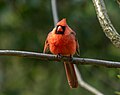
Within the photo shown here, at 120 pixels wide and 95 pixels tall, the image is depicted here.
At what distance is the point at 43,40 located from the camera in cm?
595

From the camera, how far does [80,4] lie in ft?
18.5

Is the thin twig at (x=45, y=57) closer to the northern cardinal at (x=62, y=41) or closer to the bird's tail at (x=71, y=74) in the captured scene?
the northern cardinal at (x=62, y=41)

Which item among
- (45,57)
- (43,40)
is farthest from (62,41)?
(43,40)

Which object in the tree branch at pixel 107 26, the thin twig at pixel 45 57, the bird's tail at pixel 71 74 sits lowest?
the bird's tail at pixel 71 74

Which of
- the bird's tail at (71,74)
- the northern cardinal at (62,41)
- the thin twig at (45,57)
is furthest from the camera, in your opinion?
the bird's tail at (71,74)

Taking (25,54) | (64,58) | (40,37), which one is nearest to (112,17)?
(40,37)

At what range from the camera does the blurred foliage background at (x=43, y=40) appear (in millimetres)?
5758

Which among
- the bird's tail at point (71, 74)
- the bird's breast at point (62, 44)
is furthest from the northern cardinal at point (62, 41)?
the bird's tail at point (71, 74)

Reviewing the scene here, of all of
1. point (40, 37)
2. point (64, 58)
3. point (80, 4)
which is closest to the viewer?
point (64, 58)

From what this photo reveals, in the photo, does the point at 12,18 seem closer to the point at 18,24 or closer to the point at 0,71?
the point at 18,24

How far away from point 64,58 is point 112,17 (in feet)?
8.14

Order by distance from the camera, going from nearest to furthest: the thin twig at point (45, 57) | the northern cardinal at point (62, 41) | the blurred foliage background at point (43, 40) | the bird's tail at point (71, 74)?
the thin twig at point (45, 57), the northern cardinal at point (62, 41), the bird's tail at point (71, 74), the blurred foliage background at point (43, 40)

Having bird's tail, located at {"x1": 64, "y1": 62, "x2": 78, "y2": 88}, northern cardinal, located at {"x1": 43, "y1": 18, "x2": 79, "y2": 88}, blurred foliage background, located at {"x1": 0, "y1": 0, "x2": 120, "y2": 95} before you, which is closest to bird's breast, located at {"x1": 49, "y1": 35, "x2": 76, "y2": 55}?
northern cardinal, located at {"x1": 43, "y1": 18, "x2": 79, "y2": 88}

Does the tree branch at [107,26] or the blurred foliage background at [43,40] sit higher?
the tree branch at [107,26]
